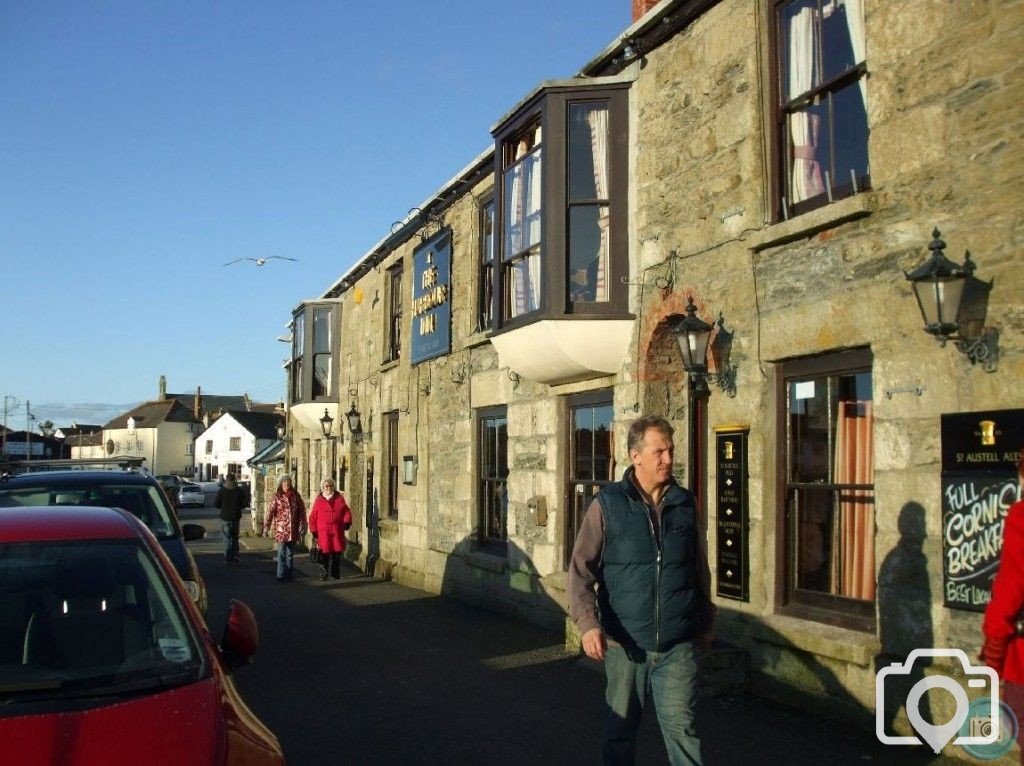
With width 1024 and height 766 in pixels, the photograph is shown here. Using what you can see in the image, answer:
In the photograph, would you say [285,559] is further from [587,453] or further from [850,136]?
[850,136]

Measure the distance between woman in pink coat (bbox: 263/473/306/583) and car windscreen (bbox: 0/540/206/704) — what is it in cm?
1417

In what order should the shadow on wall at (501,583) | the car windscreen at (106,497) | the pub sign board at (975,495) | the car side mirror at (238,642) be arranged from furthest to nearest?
1. the shadow on wall at (501,583)
2. the car windscreen at (106,497)
3. the pub sign board at (975,495)
4. the car side mirror at (238,642)

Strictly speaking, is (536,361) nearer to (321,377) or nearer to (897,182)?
(897,182)

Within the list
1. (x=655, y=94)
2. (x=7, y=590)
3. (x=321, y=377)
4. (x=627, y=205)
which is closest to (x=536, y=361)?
(x=627, y=205)

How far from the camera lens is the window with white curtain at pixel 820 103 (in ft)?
25.7

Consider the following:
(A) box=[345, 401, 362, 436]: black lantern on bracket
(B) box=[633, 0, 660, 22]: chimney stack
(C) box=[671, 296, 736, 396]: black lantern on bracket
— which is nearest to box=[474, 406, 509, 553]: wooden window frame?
(B) box=[633, 0, 660, 22]: chimney stack

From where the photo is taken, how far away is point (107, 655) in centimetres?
411

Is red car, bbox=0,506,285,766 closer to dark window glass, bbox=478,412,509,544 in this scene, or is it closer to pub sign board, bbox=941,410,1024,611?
pub sign board, bbox=941,410,1024,611

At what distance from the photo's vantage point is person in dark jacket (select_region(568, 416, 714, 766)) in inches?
195

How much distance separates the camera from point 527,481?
12.9m

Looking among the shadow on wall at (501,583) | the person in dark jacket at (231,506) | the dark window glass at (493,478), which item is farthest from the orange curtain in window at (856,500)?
the person in dark jacket at (231,506)

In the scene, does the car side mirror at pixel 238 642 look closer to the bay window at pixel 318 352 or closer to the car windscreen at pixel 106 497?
the car windscreen at pixel 106 497

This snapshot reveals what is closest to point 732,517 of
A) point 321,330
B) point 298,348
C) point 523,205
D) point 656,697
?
point 656,697

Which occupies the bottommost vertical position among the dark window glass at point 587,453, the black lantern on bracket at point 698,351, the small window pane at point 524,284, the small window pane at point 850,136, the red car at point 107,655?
the red car at point 107,655
